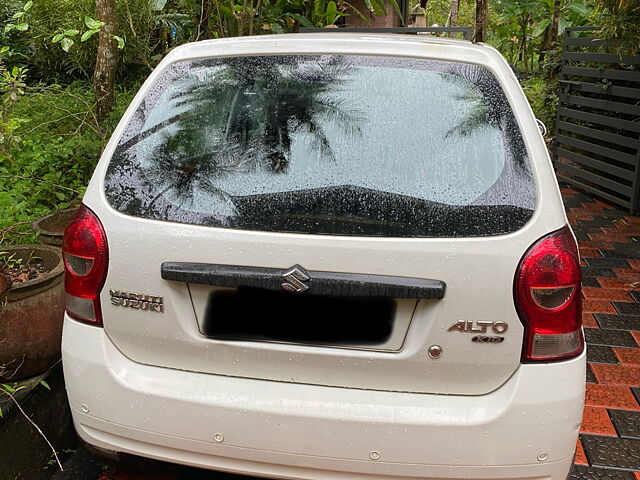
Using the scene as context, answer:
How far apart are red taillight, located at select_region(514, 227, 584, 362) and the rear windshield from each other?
12 cm

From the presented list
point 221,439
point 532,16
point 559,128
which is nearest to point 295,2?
A: point 559,128

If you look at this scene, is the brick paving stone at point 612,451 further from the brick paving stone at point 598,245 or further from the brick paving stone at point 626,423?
the brick paving stone at point 598,245

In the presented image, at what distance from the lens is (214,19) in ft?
21.7

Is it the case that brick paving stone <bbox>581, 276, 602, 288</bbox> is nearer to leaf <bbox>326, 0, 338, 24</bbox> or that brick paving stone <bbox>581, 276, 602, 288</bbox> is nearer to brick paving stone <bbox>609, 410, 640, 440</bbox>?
brick paving stone <bbox>609, 410, 640, 440</bbox>

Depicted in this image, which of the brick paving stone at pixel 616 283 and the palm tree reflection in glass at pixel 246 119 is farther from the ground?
the palm tree reflection in glass at pixel 246 119

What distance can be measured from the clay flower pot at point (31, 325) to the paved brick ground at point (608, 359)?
584 millimetres

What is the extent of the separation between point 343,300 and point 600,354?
2.45 m

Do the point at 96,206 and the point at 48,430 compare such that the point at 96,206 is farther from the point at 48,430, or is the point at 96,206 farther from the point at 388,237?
the point at 48,430

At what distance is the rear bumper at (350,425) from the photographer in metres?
1.77

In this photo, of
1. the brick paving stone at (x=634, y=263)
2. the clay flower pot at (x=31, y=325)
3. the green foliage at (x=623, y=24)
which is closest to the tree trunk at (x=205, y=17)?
the green foliage at (x=623, y=24)

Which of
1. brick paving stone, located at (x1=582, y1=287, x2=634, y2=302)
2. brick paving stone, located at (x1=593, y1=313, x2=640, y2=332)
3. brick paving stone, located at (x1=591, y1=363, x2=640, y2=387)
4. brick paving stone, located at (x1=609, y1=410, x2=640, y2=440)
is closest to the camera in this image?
brick paving stone, located at (x1=609, y1=410, x2=640, y2=440)

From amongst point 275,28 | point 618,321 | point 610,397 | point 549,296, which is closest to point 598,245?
point 618,321

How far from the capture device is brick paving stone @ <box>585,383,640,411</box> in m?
3.12

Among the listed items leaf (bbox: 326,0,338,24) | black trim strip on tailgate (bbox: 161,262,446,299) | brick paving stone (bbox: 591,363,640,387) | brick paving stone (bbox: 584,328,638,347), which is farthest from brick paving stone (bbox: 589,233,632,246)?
black trim strip on tailgate (bbox: 161,262,446,299)
